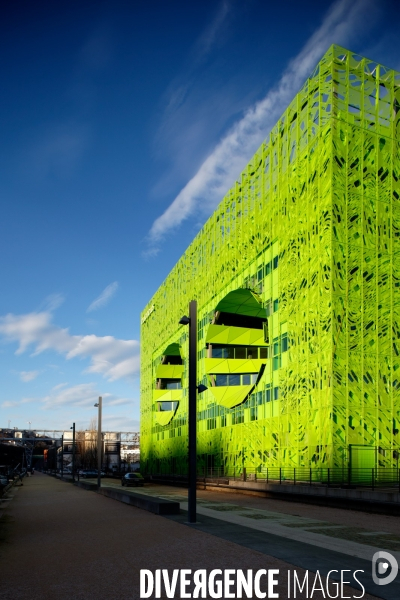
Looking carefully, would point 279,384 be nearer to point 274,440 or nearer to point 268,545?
point 274,440

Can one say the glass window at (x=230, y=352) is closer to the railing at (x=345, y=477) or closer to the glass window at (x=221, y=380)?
the glass window at (x=221, y=380)

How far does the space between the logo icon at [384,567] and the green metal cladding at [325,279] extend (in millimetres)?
22462

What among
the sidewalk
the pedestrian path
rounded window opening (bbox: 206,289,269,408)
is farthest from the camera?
rounded window opening (bbox: 206,289,269,408)

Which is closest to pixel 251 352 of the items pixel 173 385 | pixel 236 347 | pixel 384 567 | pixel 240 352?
pixel 240 352

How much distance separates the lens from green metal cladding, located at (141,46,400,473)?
122ft

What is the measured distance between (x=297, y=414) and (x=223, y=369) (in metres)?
18.8

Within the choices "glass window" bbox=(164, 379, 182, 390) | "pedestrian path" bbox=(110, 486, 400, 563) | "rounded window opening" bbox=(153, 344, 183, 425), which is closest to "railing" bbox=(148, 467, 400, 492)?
"pedestrian path" bbox=(110, 486, 400, 563)

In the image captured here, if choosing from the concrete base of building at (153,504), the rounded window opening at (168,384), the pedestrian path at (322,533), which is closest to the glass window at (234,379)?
the rounded window opening at (168,384)

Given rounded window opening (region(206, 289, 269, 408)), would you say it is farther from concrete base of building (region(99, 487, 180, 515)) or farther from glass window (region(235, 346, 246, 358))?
concrete base of building (region(99, 487, 180, 515))

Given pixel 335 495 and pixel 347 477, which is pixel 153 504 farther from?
pixel 347 477

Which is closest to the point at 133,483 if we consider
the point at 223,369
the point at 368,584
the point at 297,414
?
the point at 223,369

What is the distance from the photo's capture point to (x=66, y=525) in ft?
63.8

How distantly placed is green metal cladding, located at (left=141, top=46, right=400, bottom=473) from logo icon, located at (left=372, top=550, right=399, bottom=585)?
73.7 feet

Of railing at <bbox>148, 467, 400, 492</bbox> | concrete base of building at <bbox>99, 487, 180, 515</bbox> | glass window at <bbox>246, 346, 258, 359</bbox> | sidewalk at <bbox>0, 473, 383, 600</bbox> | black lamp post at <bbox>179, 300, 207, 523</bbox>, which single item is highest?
glass window at <bbox>246, 346, 258, 359</bbox>
